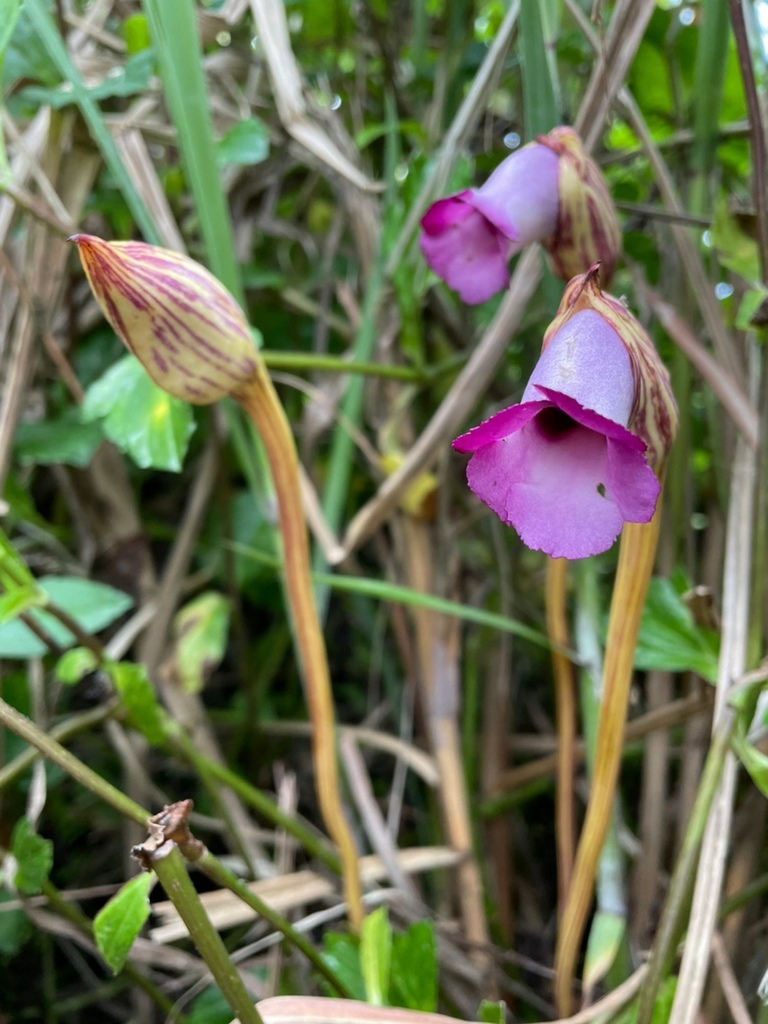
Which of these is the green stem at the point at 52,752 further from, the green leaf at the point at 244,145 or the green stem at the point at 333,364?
the green leaf at the point at 244,145

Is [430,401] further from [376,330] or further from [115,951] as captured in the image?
[115,951]

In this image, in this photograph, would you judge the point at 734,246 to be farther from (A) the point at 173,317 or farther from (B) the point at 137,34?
(B) the point at 137,34

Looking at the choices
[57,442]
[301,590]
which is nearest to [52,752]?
[301,590]

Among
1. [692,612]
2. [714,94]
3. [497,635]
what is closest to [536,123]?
[714,94]

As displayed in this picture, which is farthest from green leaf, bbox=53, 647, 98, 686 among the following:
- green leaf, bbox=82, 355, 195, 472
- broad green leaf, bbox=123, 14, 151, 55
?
broad green leaf, bbox=123, 14, 151, 55

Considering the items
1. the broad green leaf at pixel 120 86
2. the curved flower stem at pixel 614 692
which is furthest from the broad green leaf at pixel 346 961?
the broad green leaf at pixel 120 86

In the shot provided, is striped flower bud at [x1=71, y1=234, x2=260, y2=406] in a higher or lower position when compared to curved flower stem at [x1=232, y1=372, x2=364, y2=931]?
higher

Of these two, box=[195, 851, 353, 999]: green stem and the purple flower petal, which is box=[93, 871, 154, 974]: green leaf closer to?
box=[195, 851, 353, 999]: green stem
